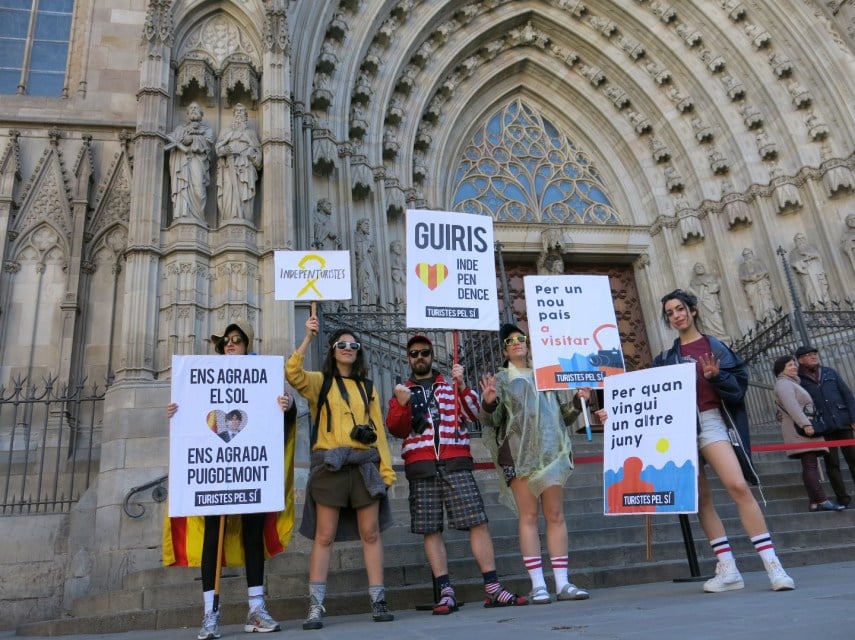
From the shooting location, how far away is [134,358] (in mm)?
6754

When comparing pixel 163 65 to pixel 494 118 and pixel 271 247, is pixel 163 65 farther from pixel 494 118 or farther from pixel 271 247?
pixel 494 118

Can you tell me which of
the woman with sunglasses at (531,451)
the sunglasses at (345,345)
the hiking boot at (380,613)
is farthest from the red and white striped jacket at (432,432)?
the hiking boot at (380,613)

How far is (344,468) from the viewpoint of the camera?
12.8 ft

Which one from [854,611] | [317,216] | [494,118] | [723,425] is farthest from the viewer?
[494,118]

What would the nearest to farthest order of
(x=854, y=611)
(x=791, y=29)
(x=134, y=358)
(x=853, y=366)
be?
1. (x=854, y=611)
2. (x=134, y=358)
3. (x=853, y=366)
4. (x=791, y=29)

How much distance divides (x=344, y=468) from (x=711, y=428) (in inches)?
86.9

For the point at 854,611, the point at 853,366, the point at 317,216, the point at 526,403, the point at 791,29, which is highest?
the point at 791,29

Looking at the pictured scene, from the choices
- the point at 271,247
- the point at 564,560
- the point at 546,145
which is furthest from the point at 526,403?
the point at 546,145

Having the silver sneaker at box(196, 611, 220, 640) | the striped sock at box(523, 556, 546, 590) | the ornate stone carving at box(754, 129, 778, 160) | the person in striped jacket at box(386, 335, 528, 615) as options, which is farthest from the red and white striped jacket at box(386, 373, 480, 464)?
the ornate stone carving at box(754, 129, 778, 160)

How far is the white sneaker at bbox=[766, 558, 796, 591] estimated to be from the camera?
132 inches

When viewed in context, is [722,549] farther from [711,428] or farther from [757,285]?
[757,285]

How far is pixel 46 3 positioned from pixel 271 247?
297 inches

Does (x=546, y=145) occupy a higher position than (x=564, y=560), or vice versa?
(x=546, y=145)

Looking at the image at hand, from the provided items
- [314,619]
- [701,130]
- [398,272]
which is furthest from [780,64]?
[314,619]
